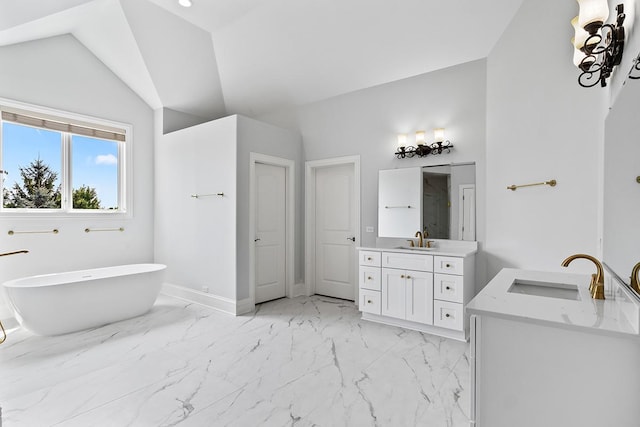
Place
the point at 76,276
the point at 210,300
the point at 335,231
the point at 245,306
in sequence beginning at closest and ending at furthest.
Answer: the point at 76,276
the point at 245,306
the point at 210,300
the point at 335,231

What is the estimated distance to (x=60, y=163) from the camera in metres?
4.23

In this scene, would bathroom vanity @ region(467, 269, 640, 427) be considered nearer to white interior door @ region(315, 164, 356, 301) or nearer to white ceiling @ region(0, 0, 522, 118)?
white ceiling @ region(0, 0, 522, 118)

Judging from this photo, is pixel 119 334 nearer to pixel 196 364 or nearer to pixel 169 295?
pixel 196 364

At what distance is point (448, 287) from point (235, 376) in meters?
2.08

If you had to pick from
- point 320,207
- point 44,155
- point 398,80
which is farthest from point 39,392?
point 398,80

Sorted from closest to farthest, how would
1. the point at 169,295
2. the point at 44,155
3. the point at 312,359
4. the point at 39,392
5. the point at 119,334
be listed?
the point at 39,392, the point at 312,359, the point at 119,334, the point at 44,155, the point at 169,295

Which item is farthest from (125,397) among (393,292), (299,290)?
(299,290)

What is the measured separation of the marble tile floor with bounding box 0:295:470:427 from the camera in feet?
6.50

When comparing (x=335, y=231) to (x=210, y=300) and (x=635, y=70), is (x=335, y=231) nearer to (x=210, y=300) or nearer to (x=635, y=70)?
(x=210, y=300)

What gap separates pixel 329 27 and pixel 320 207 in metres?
2.33

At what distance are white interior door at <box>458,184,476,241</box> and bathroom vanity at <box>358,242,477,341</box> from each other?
11 centimetres

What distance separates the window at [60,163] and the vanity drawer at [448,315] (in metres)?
4.42

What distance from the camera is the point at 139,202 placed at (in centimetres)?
491

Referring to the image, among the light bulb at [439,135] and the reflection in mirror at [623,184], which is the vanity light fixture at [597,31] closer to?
the reflection in mirror at [623,184]
